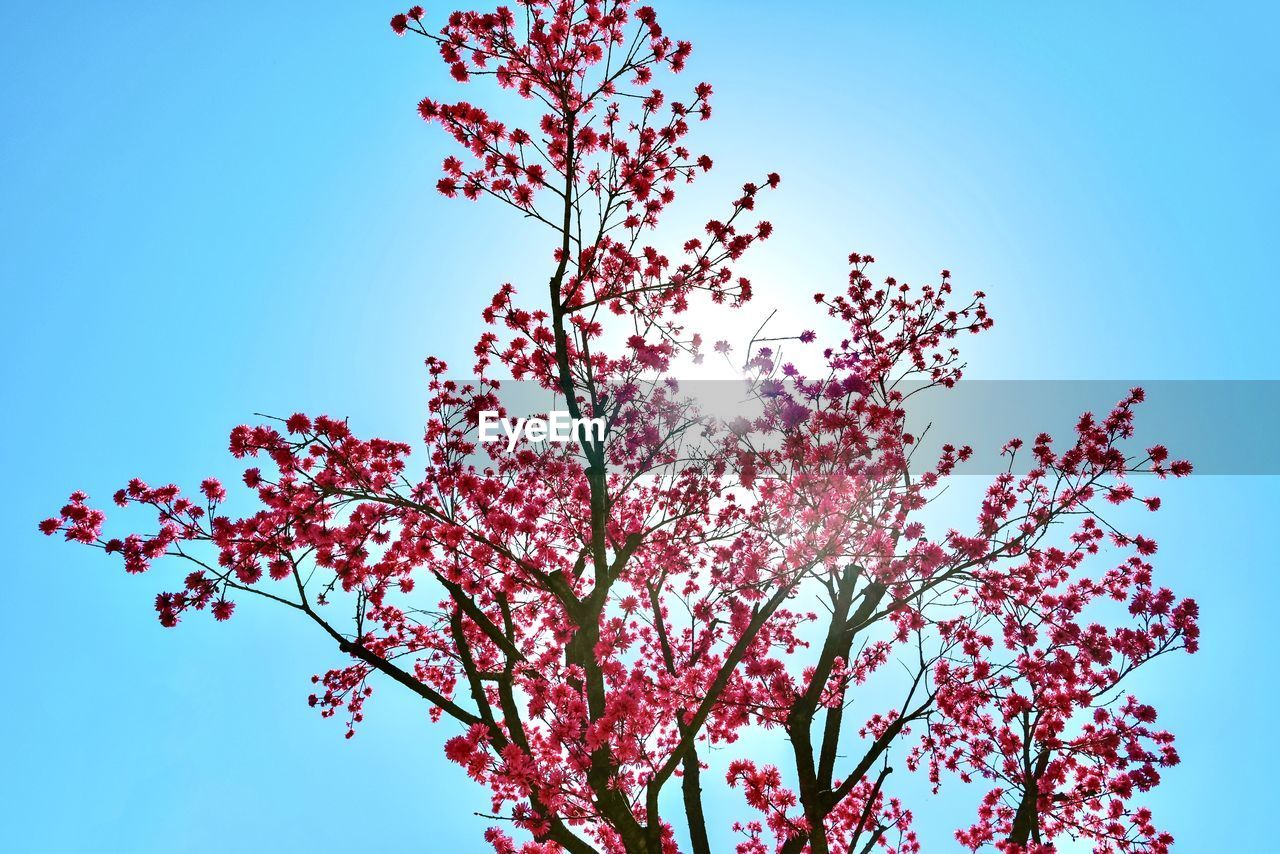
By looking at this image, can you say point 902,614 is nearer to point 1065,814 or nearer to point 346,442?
point 1065,814

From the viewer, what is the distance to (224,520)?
786cm

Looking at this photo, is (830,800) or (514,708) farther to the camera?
(830,800)

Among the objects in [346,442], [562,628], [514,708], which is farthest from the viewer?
[562,628]

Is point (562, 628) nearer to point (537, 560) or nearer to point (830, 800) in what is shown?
point (537, 560)

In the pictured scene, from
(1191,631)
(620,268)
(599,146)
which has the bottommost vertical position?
(1191,631)

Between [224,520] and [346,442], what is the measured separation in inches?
65.8

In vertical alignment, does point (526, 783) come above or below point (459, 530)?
below

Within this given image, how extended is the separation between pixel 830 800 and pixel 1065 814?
5644 mm

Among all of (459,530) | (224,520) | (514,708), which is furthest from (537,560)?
(224,520)

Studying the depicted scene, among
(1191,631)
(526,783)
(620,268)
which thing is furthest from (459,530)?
(1191,631)

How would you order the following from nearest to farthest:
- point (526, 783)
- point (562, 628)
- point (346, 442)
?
1. point (526, 783)
2. point (346, 442)
3. point (562, 628)

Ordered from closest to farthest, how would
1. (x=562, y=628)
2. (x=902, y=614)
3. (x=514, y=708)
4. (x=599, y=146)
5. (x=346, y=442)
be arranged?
1. (x=514, y=708)
2. (x=346, y=442)
3. (x=599, y=146)
4. (x=902, y=614)
5. (x=562, y=628)

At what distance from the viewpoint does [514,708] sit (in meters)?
7.51

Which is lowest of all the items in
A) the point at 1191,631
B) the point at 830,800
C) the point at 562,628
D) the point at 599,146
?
the point at 830,800
